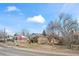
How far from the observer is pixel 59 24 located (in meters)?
A: 4.56

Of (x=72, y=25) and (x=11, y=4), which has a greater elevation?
(x=11, y=4)

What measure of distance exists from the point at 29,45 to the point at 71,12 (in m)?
0.68

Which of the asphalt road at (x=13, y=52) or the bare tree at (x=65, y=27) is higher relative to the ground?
the bare tree at (x=65, y=27)

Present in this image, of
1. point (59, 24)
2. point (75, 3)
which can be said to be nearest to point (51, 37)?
point (59, 24)

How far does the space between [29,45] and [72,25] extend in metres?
0.61

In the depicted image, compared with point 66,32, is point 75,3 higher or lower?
higher

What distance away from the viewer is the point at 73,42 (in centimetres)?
452

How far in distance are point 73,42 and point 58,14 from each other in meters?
0.40

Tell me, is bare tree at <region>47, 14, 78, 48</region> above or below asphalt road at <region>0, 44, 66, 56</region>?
above

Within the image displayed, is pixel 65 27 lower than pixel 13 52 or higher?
higher

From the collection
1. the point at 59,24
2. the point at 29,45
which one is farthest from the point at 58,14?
the point at 29,45

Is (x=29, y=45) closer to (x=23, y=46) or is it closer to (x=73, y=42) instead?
(x=23, y=46)

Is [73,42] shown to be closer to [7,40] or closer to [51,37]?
[51,37]

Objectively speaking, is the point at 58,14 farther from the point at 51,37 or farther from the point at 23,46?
the point at 23,46
